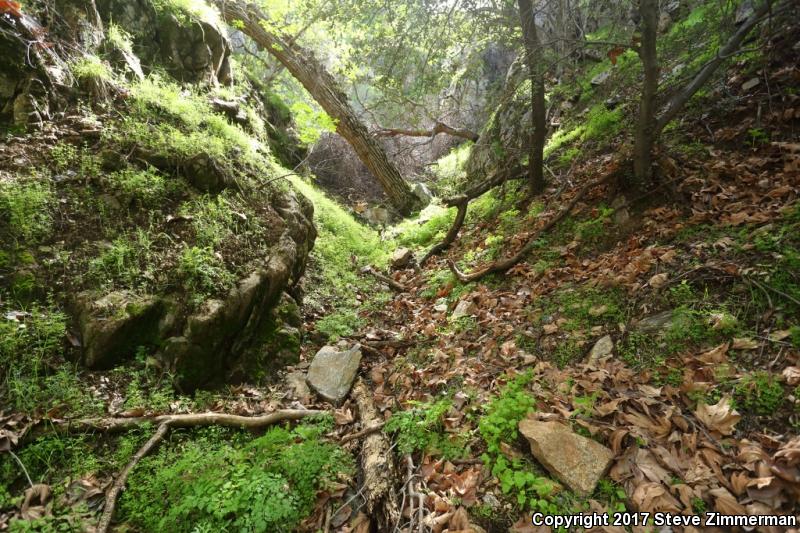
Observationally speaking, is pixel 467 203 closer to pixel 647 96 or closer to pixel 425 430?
pixel 647 96

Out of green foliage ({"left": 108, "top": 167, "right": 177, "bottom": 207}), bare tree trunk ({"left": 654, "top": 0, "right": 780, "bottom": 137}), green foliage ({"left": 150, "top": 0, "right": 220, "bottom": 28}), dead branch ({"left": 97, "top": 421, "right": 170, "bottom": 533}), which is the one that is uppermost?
green foliage ({"left": 150, "top": 0, "right": 220, "bottom": 28})

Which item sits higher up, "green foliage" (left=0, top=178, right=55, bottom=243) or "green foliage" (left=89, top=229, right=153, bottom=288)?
"green foliage" (left=0, top=178, right=55, bottom=243)

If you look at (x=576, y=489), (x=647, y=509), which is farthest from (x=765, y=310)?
(x=576, y=489)

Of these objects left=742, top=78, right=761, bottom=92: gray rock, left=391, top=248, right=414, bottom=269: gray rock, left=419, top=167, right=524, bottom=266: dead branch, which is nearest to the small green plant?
left=742, top=78, right=761, bottom=92: gray rock

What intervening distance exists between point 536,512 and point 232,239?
4018 mm

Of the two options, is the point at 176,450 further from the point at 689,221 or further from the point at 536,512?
the point at 689,221

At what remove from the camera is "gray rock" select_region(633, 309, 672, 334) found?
313 cm

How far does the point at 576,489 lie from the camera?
229 centimetres

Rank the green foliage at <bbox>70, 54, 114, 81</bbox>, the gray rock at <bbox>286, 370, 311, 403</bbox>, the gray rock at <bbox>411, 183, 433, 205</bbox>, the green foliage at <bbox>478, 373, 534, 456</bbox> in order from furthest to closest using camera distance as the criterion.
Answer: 1. the gray rock at <bbox>411, 183, 433, 205</bbox>
2. the green foliage at <bbox>70, 54, 114, 81</bbox>
3. the gray rock at <bbox>286, 370, 311, 403</bbox>
4. the green foliage at <bbox>478, 373, 534, 456</bbox>

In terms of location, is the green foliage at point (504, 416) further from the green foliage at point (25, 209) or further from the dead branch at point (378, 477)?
the green foliage at point (25, 209)

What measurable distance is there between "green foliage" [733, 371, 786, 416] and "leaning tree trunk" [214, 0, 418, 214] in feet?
26.4

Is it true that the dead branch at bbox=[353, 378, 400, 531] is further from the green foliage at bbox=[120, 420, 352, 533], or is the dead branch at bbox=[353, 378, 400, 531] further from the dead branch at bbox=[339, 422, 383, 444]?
the green foliage at bbox=[120, 420, 352, 533]

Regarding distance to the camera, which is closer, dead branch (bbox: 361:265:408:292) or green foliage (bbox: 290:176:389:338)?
green foliage (bbox: 290:176:389:338)

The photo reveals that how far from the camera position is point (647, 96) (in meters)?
4.11
